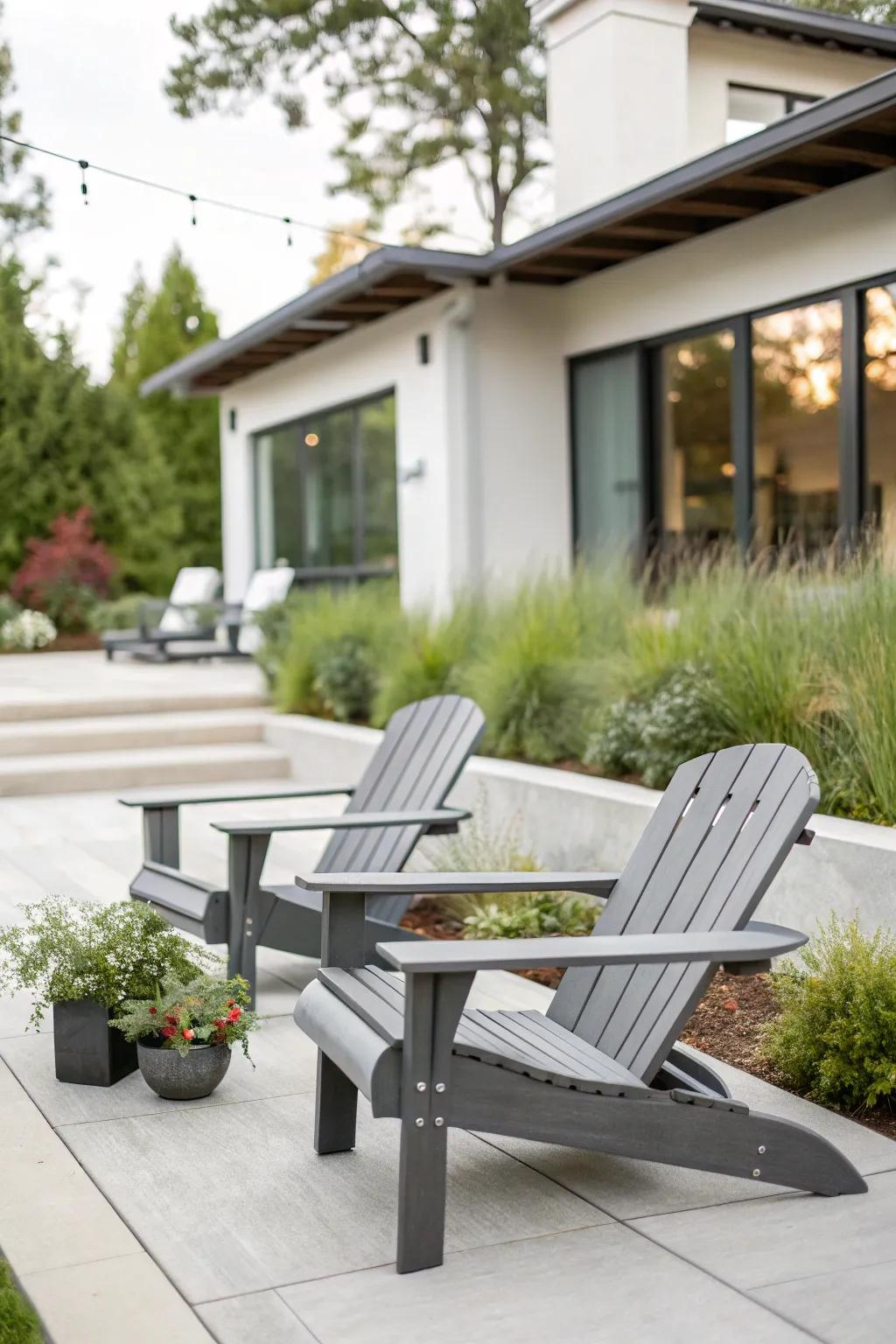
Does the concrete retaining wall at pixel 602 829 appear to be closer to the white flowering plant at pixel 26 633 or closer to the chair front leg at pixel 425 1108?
the chair front leg at pixel 425 1108

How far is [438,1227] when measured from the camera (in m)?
2.56

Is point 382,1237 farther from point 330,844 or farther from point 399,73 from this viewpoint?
point 399,73

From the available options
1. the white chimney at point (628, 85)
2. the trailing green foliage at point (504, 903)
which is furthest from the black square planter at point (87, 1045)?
Answer: the white chimney at point (628, 85)

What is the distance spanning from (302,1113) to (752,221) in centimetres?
A: 712

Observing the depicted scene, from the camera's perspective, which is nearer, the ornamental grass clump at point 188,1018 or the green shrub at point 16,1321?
the green shrub at point 16,1321

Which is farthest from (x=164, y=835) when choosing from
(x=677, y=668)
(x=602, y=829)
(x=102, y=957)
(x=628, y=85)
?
Answer: (x=628, y=85)

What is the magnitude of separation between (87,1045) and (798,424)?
6560 millimetres

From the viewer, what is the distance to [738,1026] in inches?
157

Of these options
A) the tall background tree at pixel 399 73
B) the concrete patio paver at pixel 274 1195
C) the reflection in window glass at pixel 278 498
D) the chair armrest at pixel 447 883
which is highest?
the tall background tree at pixel 399 73

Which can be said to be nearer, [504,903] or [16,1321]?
[16,1321]

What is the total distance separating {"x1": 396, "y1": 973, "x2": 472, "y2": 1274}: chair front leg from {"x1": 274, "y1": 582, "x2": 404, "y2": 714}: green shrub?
5.93 m

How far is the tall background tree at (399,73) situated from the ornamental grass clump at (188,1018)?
57.8 feet

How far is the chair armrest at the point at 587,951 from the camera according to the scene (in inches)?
98.6

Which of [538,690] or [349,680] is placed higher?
[538,690]
